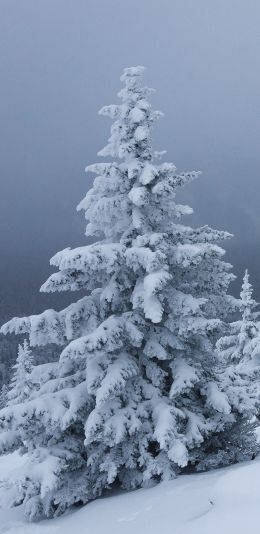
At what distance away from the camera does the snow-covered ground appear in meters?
6.67

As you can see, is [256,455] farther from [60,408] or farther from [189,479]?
[60,408]

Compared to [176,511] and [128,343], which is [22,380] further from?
[176,511]

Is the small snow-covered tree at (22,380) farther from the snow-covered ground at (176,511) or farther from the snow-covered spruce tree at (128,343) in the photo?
the snow-covered spruce tree at (128,343)

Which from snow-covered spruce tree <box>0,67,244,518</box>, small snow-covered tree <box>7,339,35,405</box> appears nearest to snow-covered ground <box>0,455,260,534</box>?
snow-covered spruce tree <box>0,67,244,518</box>

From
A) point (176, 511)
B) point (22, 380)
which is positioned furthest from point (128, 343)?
point (22, 380)

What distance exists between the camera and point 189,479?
11391mm

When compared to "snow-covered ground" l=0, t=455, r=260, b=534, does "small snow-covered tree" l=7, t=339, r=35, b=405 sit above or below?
above

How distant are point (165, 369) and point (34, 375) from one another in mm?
3808

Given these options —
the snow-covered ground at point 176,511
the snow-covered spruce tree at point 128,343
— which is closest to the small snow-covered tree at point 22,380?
the snow-covered ground at point 176,511

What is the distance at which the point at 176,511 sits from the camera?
8.70 m

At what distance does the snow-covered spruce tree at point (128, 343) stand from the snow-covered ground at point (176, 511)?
2.01ft

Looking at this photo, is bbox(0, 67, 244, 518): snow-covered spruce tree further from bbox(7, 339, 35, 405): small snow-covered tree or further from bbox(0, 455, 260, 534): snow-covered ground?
bbox(7, 339, 35, 405): small snow-covered tree

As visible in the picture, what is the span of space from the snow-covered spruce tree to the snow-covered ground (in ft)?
2.01

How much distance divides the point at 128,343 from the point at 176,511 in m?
5.33
